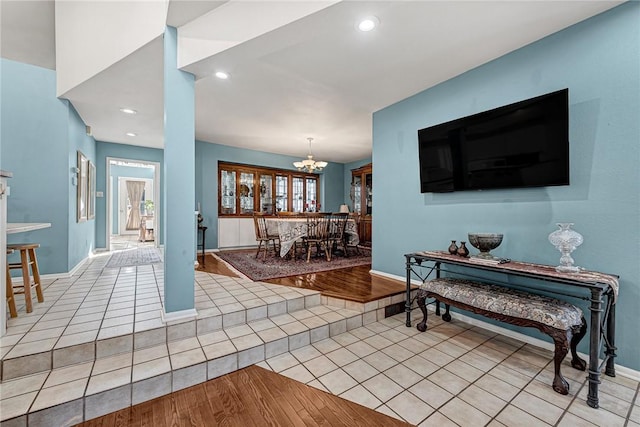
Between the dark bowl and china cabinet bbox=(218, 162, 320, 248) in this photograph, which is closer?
the dark bowl

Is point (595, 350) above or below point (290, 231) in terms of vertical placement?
below

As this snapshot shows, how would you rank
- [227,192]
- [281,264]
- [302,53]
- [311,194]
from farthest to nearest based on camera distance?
[311,194] → [227,192] → [281,264] → [302,53]

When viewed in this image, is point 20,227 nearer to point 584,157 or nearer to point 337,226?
point 337,226

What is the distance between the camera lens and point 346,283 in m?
3.34

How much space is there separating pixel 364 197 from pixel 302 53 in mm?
5057

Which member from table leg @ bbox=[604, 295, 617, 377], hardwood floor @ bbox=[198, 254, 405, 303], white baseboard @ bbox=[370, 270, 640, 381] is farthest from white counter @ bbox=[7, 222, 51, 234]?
table leg @ bbox=[604, 295, 617, 377]

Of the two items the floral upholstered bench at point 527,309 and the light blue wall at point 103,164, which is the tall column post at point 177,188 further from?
the light blue wall at point 103,164

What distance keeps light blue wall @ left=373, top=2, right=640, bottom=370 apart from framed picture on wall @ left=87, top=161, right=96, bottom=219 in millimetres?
5861

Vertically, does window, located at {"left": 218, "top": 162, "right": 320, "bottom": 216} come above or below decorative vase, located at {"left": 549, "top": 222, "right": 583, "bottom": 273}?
above

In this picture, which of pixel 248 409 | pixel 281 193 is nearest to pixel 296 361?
pixel 248 409

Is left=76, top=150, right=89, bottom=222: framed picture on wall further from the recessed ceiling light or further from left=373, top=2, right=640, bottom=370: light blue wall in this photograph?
left=373, top=2, right=640, bottom=370: light blue wall

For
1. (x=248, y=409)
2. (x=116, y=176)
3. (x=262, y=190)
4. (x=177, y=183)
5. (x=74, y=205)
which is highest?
(x=116, y=176)

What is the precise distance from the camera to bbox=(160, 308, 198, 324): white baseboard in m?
2.16

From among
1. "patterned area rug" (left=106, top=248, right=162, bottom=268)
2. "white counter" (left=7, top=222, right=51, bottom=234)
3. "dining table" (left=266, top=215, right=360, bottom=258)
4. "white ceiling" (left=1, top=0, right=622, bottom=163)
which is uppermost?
"white ceiling" (left=1, top=0, right=622, bottom=163)
